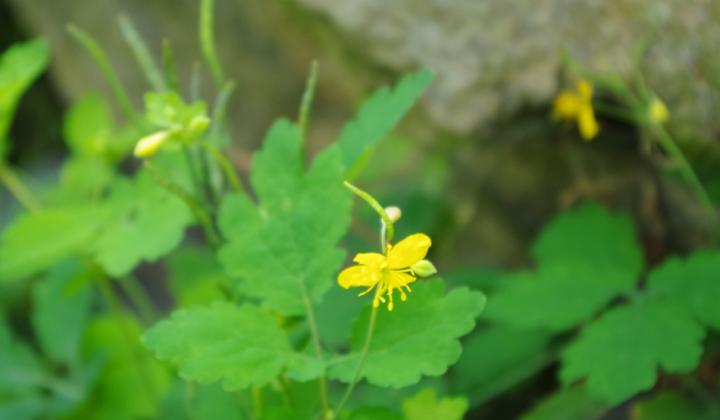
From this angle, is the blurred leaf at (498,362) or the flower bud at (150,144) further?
the blurred leaf at (498,362)

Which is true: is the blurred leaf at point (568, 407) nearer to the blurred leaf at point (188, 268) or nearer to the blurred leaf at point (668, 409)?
the blurred leaf at point (668, 409)

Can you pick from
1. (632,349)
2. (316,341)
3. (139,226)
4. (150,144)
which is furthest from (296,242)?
(632,349)

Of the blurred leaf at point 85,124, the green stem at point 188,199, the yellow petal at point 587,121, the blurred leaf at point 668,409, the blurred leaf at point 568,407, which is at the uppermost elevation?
the blurred leaf at point 85,124

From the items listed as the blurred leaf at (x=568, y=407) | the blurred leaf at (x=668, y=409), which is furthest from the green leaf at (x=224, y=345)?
the blurred leaf at (x=668, y=409)

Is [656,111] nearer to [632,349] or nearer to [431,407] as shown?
[632,349]

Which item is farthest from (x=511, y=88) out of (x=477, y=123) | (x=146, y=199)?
(x=146, y=199)

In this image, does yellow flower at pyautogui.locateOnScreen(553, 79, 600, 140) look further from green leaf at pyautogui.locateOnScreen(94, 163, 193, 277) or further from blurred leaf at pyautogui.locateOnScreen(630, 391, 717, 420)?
green leaf at pyautogui.locateOnScreen(94, 163, 193, 277)

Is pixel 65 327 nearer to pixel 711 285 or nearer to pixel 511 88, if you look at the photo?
pixel 511 88
